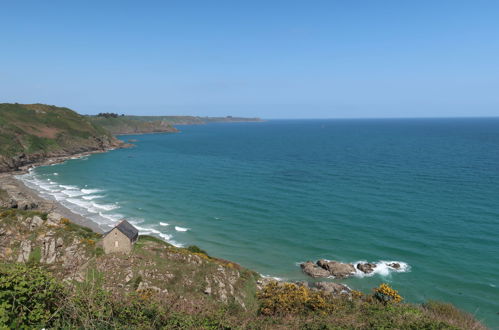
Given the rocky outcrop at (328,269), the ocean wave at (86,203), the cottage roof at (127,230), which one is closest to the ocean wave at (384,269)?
the rocky outcrop at (328,269)

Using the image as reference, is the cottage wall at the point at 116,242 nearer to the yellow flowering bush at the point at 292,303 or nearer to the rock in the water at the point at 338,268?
the yellow flowering bush at the point at 292,303

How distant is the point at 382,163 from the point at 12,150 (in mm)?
129815

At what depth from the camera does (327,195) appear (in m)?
71.6

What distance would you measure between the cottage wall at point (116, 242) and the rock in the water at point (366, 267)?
30.3m

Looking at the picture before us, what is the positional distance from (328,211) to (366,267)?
2001 cm

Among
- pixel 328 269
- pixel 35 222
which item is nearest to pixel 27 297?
pixel 35 222

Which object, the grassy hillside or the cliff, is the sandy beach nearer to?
the cliff

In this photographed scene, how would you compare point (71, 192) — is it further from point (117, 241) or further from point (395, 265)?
point (395, 265)

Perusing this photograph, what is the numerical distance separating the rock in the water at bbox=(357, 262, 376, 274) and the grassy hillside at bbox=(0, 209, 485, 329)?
10.4 m

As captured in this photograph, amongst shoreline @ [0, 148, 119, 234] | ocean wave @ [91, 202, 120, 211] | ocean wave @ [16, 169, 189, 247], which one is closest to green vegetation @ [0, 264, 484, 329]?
ocean wave @ [16, 169, 189, 247]

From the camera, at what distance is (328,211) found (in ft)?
203

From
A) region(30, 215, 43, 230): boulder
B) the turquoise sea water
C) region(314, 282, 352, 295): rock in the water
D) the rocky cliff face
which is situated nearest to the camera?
the rocky cliff face

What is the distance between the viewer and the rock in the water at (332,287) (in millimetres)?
38219

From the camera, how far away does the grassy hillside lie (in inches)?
463
